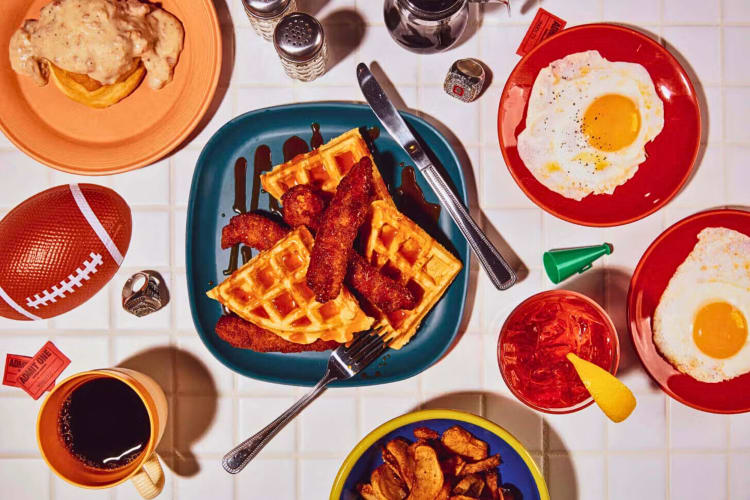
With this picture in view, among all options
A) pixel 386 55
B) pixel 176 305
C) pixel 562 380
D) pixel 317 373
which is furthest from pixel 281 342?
pixel 386 55

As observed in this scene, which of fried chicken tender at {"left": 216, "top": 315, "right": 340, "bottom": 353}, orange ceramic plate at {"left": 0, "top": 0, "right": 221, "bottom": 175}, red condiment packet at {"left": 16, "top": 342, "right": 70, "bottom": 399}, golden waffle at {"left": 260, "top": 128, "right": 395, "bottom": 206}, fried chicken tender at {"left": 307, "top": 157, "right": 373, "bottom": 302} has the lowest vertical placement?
red condiment packet at {"left": 16, "top": 342, "right": 70, "bottom": 399}

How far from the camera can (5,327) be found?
159 centimetres

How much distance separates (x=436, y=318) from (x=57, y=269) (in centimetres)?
96

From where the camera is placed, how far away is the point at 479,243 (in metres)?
1.46

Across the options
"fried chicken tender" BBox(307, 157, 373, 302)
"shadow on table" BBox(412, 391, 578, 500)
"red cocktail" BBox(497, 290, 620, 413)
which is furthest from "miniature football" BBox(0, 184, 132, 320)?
"red cocktail" BBox(497, 290, 620, 413)

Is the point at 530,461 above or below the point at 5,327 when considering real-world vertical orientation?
below

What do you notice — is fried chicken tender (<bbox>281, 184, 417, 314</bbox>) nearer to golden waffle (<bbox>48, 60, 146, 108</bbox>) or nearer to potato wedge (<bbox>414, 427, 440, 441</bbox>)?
potato wedge (<bbox>414, 427, 440, 441</bbox>)

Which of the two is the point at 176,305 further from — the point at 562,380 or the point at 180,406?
the point at 562,380

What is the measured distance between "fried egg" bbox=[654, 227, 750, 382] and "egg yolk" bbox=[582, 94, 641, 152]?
0.33 m

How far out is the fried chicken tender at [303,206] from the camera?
139 centimetres

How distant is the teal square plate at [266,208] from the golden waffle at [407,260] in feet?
0.29

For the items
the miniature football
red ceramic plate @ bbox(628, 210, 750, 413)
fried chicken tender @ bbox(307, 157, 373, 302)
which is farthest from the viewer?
red ceramic plate @ bbox(628, 210, 750, 413)

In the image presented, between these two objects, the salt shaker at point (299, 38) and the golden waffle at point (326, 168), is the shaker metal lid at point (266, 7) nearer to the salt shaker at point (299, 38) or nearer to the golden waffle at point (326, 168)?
the salt shaker at point (299, 38)

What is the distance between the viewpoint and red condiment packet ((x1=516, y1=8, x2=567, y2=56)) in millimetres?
1562
